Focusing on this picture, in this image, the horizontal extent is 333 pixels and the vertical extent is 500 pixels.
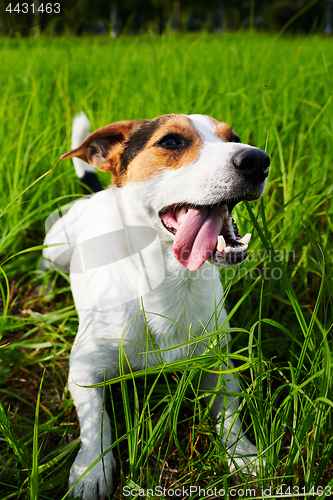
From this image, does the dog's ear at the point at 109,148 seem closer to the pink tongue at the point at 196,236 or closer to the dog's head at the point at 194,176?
the dog's head at the point at 194,176

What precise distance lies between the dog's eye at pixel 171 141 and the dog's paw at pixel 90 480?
1417 millimetres

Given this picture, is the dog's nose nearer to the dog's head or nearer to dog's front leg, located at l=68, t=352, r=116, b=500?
the dog's head

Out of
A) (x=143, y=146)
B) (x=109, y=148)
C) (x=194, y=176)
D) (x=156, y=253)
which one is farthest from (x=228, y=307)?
(x=109, y=148)

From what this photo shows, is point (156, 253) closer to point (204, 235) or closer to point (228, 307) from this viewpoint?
point (204, 235)

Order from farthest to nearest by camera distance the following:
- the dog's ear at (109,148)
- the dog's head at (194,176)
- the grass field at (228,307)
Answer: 1. the dog's ear at (109,148)
2. the dog's head at (194,176)
3. the grass field at (228,307)

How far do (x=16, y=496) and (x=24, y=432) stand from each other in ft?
1.09

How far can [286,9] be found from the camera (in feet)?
108

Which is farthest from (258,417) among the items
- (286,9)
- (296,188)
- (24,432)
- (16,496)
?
(286,9)

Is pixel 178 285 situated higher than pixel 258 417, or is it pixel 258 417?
pixel 178 285

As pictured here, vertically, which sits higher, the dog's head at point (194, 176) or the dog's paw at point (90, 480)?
the dog's head at point (194, 176)

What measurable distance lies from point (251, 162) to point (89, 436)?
135 centimetres

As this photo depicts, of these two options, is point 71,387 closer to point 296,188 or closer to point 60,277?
point 60,277

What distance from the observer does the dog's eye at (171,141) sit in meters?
1.67

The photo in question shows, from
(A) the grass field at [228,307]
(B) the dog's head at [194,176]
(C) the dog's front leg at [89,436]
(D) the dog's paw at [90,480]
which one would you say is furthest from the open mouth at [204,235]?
(D) the dog's paw at [90,480]
